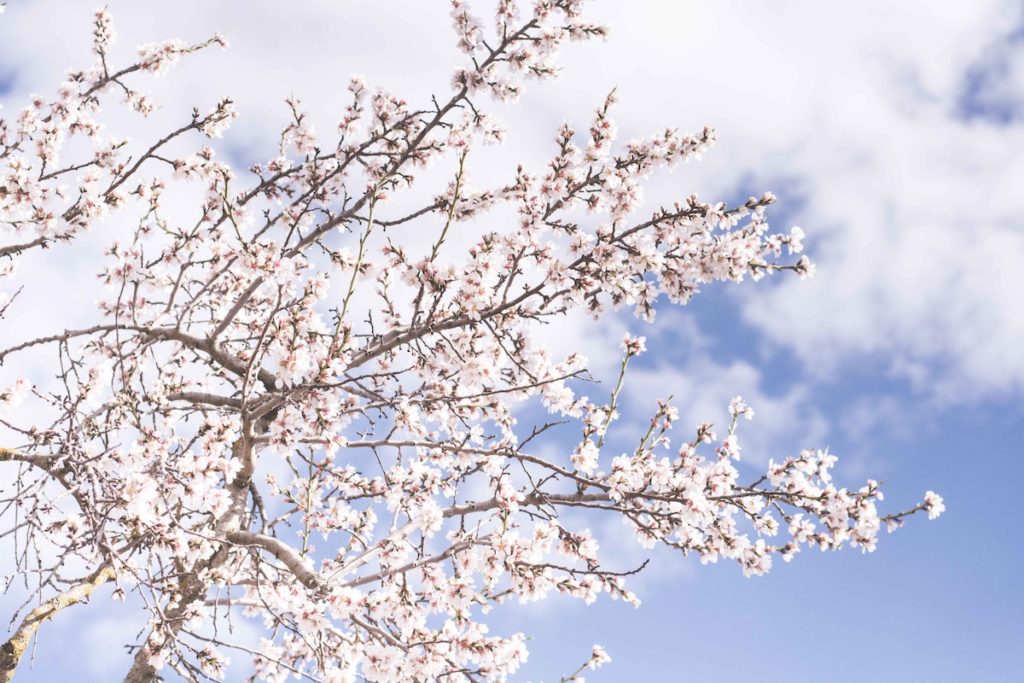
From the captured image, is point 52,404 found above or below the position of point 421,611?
above

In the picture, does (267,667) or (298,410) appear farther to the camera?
(267,667)

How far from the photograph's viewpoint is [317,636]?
6.17 metres

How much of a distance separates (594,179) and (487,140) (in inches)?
46.2

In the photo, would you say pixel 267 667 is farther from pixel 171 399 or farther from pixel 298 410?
pixel 298 410

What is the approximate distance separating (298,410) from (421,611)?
1976 millimetres

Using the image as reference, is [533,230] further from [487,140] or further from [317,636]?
[317,636]

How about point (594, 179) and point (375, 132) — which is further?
point (375, 132)

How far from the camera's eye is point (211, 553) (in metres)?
7.32

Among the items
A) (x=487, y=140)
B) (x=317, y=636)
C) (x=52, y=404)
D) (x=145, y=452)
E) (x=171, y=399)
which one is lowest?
(x=317, y=636)

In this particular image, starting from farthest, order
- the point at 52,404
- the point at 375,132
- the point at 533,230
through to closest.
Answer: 1. the point at 375,132
2. the point at 533,230
3. the point at 52,404

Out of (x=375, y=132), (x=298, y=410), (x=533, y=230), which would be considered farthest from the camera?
(x=375, y=132)

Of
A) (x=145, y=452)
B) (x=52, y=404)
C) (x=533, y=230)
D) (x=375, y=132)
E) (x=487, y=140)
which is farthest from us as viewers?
(x=375, y=132)

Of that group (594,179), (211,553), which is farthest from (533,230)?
(211,553)

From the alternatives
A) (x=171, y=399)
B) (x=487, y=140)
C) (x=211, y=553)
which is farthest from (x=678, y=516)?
(x=171, y=399)
